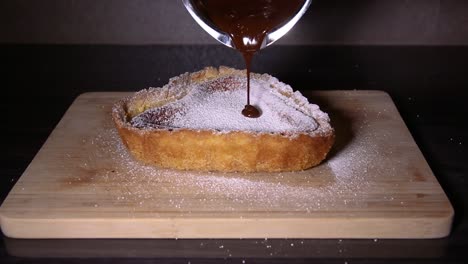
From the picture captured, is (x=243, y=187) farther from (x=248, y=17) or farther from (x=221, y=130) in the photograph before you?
(x=248, y=17)

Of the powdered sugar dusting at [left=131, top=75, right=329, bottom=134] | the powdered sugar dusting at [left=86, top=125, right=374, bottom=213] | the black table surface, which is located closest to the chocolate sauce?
the powdered sugar dusting at [left=131, top=75, right=329, bottom=134]

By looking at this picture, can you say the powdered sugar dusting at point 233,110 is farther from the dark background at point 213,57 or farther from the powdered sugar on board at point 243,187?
the dark background at point 213,57

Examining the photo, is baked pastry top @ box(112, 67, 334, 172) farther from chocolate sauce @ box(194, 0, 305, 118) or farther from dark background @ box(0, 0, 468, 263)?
dark background @ box(0, 0, 468, 263)

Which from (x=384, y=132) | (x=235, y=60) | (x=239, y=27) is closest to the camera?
(x=239, y=27)

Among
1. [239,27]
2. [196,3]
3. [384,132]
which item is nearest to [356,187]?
[384,132]

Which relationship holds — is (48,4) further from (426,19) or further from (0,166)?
(426,19)
